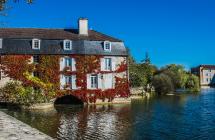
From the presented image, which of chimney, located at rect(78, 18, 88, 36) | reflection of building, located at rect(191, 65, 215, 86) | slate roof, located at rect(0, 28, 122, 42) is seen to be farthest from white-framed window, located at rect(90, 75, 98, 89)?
reflection of building, located at rect(191, 65, 215, 86)

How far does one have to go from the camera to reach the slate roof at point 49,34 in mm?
48750

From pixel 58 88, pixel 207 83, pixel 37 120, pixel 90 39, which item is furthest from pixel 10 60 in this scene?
pixel 207 83

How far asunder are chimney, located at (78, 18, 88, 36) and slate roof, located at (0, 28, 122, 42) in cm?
64

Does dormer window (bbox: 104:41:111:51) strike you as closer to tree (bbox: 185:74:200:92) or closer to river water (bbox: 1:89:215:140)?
river water (bbox: 1:89:215:140)

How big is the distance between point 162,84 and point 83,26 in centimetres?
2338

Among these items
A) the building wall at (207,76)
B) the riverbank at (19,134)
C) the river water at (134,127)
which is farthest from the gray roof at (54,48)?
the building wall at (207,76)

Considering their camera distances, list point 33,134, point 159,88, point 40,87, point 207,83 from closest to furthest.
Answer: point 33,134 < point 40,87 < point 159,88 < point 207,83

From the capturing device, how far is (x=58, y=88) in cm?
4734

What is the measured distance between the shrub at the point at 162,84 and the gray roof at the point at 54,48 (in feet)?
65.3

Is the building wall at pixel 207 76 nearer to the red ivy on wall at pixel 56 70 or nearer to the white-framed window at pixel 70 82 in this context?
the red ivy on wall at pixel 56 70

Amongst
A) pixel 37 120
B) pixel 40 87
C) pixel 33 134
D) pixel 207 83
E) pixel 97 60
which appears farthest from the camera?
pixel 207 83

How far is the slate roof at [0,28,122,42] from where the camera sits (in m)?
Answer: 48.8

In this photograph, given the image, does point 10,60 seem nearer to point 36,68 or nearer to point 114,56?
point 36,68

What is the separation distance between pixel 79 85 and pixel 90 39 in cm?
593
